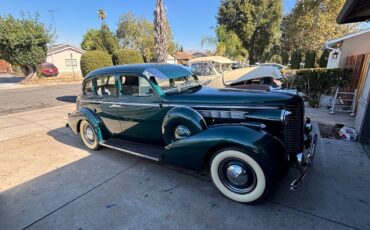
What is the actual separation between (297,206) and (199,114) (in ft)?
5.64

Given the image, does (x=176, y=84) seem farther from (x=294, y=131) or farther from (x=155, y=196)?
(x=294, y=131)

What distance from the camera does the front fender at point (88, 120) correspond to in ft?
14.6

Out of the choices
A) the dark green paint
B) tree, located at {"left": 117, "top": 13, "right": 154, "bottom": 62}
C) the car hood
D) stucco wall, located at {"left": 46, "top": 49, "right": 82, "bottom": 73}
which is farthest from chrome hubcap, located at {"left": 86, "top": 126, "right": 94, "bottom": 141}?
stucco wall, located at {"left": 46, "top": 49, "right": 82, "bottom": 73}

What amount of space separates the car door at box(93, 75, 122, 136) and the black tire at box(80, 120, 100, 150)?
34 cm

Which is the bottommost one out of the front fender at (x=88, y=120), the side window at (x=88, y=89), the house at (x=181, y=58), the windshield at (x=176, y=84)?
the front fender at (x=88, y=120)

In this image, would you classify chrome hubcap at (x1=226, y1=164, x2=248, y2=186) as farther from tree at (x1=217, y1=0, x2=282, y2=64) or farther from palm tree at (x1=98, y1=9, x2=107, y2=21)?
palm tree at (x1=98, y1=9, x2=107, y2=21)

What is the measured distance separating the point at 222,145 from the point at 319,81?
20.3 feet

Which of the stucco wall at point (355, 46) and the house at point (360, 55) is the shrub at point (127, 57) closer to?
the house at point (360, 55)

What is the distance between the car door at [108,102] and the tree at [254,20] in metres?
27.8

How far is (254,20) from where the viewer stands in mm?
28797

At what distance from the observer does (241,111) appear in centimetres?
302

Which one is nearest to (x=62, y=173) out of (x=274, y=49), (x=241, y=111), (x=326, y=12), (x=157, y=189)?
(x=157, y=189)

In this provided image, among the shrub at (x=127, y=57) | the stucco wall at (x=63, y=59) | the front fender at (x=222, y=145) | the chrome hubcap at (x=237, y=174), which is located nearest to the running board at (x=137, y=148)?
the front fender at (x=222, y=145)

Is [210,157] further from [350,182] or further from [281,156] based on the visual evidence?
[350,182]
